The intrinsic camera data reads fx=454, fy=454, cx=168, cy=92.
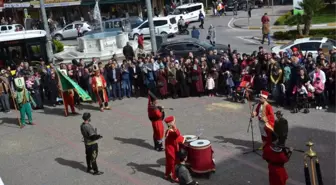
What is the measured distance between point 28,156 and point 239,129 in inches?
241

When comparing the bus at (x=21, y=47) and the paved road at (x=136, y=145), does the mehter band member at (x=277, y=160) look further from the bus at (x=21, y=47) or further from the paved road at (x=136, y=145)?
the bus at (x=21, y=47)

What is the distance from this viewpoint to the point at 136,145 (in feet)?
42.1

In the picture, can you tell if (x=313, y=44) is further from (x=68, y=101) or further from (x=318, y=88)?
(x=68, y=101)

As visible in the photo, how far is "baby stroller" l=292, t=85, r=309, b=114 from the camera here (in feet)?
46.9

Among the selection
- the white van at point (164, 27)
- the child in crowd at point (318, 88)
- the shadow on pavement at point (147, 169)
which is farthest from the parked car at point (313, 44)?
the white van at point (164, 27)

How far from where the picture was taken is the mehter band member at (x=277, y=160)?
868 centimetres

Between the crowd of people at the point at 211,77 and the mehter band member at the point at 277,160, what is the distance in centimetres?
551

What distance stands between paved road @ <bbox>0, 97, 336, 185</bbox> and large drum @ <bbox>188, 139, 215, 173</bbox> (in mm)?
278

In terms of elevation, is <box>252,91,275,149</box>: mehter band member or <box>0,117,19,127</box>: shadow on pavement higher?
<box>252,91,275,149</box>: mehter band member

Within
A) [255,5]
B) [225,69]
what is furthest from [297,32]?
[255,5]

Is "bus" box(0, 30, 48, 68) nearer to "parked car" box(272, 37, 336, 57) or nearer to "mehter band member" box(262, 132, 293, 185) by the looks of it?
"parked car" box(272, 37, 336, 57)

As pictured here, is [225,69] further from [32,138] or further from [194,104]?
[32,138]

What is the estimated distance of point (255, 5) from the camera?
167 feet

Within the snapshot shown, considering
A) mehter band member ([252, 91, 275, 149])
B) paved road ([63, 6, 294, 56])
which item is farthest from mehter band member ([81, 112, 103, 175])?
paved road ([63, 6, 294, 56])
